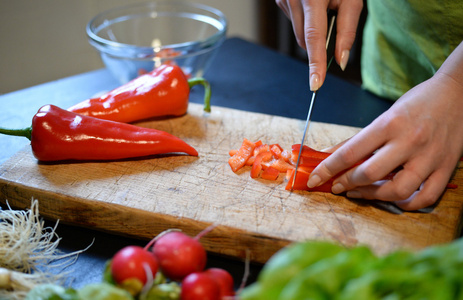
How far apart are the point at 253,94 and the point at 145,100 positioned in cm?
75

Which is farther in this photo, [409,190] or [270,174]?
[270,174]

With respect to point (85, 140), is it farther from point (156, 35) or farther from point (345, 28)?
point (156, 35)

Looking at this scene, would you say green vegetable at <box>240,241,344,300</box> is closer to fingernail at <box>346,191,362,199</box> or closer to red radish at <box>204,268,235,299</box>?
red radish at <box>204,268,235,299</box>

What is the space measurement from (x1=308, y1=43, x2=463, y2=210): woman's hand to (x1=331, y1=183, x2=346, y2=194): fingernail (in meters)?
0.01

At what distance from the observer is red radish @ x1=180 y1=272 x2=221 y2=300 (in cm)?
109

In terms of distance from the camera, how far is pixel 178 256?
3.87ft

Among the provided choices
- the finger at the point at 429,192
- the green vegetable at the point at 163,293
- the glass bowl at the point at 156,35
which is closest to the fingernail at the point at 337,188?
the finger at the point at 429,192

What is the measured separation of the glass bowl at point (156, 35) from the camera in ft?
8.20

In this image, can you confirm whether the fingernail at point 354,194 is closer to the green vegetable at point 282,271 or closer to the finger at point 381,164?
the finger at point 381,164

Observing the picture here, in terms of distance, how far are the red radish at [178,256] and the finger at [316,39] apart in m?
0.83

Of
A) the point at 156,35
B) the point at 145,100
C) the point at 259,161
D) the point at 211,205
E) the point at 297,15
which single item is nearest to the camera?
the point at 211,205

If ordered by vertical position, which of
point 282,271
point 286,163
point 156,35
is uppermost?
point 282,271

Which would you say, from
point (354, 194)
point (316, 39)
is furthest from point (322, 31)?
point (354, 194)

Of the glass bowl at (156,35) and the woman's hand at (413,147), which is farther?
the glass bowl at (156,35)
